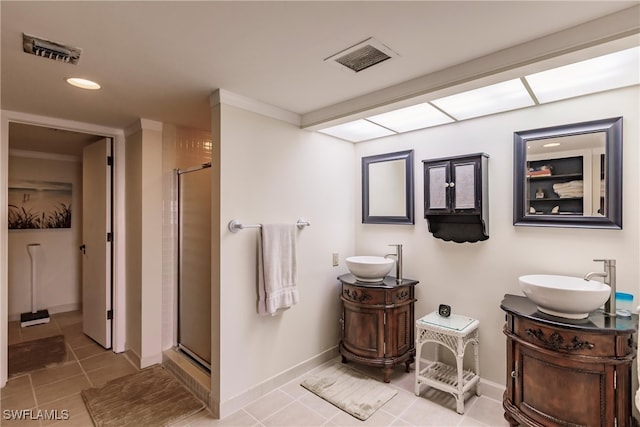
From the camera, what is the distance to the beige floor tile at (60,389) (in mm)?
2430


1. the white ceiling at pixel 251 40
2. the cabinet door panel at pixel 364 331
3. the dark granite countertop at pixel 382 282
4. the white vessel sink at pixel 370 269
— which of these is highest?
the white ceiling at pixel 251 40

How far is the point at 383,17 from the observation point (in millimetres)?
1405

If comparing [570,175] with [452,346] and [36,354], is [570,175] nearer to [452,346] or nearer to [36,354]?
[452,346]

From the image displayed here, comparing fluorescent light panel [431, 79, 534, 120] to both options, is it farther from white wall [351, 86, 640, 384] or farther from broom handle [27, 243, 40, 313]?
broom handle [27, 243, 40, 313]

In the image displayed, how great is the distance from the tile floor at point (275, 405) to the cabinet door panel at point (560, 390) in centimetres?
39

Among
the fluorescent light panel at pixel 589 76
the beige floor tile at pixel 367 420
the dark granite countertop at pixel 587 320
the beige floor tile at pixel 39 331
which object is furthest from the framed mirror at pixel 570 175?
the beige floor tile at pixel 39 331

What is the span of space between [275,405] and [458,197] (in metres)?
2.06

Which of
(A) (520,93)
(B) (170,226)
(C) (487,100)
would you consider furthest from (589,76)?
(B) (170,226)

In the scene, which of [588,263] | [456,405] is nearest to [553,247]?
[588,263]

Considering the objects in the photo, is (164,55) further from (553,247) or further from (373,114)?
(553,247)

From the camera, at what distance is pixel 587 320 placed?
5.81 ft

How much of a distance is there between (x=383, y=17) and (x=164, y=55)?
1141 millimetres

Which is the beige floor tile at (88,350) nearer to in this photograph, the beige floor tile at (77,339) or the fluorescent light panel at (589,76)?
the beige floor tile at (77,339)

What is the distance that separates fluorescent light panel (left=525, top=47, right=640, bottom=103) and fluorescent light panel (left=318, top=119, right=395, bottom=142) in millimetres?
1200
